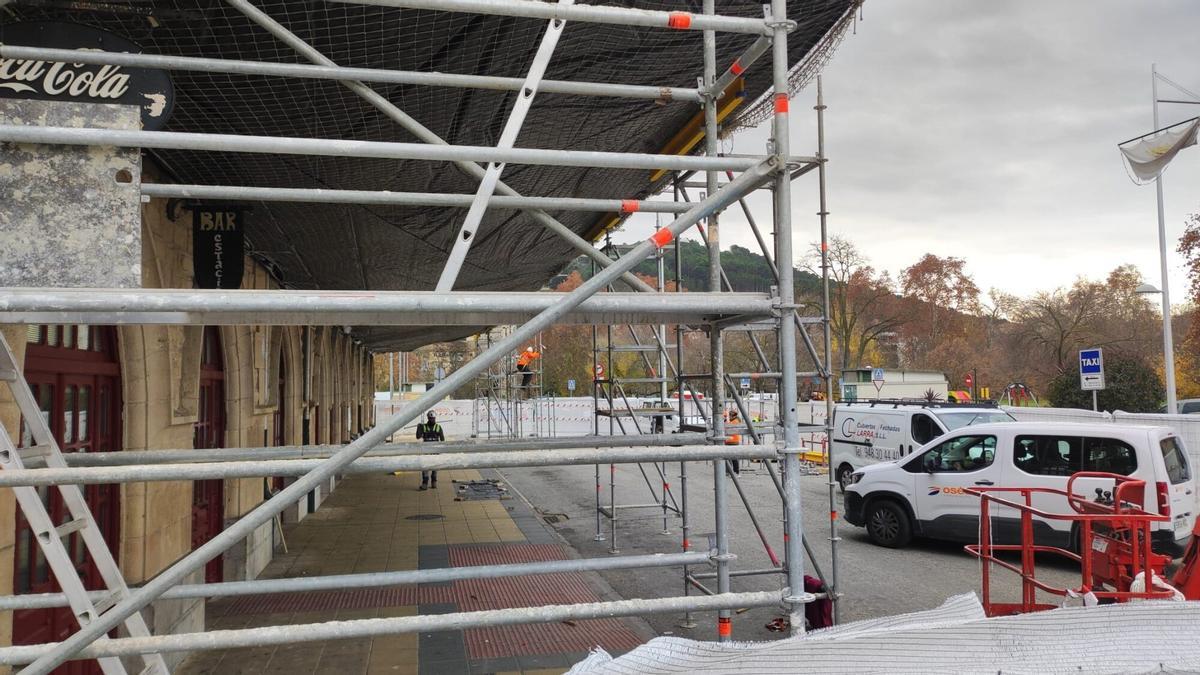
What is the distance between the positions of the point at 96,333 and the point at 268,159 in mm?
1621

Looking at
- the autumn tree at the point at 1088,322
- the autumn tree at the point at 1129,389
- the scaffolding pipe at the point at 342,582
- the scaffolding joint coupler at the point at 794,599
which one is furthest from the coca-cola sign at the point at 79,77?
the autumn tree at the point at 1088,322

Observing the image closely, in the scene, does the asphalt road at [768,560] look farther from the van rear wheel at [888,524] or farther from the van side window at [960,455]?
the van side window at [960,455]

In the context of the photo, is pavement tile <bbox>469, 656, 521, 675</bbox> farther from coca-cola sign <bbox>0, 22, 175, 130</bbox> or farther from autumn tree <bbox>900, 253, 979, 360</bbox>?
autumn tree <bbox>900, 253, 979, 360</bbox>

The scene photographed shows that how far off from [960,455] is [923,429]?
4.02 meters

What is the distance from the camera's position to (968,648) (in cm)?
332

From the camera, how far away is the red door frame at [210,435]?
757cm

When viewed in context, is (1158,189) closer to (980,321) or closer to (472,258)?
(472,258)

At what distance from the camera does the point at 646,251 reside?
325cm

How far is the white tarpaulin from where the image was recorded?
3127mm

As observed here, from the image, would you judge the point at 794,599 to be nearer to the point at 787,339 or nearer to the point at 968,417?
the point at 787,339

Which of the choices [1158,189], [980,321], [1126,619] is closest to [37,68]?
[1126,619]

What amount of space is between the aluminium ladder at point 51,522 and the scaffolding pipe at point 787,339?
273cm

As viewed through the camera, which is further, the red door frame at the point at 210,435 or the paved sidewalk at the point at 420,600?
the red door frame at the point at 210,435

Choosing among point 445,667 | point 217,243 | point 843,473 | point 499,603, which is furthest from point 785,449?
point 843,473
